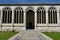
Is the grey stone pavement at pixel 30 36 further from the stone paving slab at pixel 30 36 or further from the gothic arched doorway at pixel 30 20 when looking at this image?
the gothic arched doorway at pixel 30 20

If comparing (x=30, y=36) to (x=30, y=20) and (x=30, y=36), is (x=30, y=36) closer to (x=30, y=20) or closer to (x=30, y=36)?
(x=30, y=36)

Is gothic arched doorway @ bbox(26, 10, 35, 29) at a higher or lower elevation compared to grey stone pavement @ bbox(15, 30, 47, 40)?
higher

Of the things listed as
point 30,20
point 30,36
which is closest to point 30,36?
point 30,36

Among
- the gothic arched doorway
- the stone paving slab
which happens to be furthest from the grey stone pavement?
the gothic arched doorway

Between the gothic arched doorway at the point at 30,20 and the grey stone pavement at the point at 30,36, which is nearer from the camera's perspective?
the grey stone pavement at the point at 30,36

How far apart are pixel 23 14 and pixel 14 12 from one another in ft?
7.33

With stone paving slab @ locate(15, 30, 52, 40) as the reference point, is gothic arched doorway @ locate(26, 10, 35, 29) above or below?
above

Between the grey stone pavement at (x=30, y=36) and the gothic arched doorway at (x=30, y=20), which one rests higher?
the gothic arched doorway at (x=30, y=20)

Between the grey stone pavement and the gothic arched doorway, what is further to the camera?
the gothic arched doorway

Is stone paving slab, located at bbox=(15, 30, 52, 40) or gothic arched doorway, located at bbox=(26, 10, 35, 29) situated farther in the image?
gothic arched doorway, located at bbox=(26, 10, 35, 29)

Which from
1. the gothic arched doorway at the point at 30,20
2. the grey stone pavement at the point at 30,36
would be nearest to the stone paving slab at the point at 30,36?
the grey stone pavement at the point at 30,36

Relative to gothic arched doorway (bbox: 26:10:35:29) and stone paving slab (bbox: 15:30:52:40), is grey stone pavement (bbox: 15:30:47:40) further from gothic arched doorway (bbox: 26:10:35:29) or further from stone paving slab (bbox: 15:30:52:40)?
gothic arched doorway (bbox: 26:10:35:29)

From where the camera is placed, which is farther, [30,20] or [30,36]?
[30,20]

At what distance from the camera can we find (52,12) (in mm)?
40750
